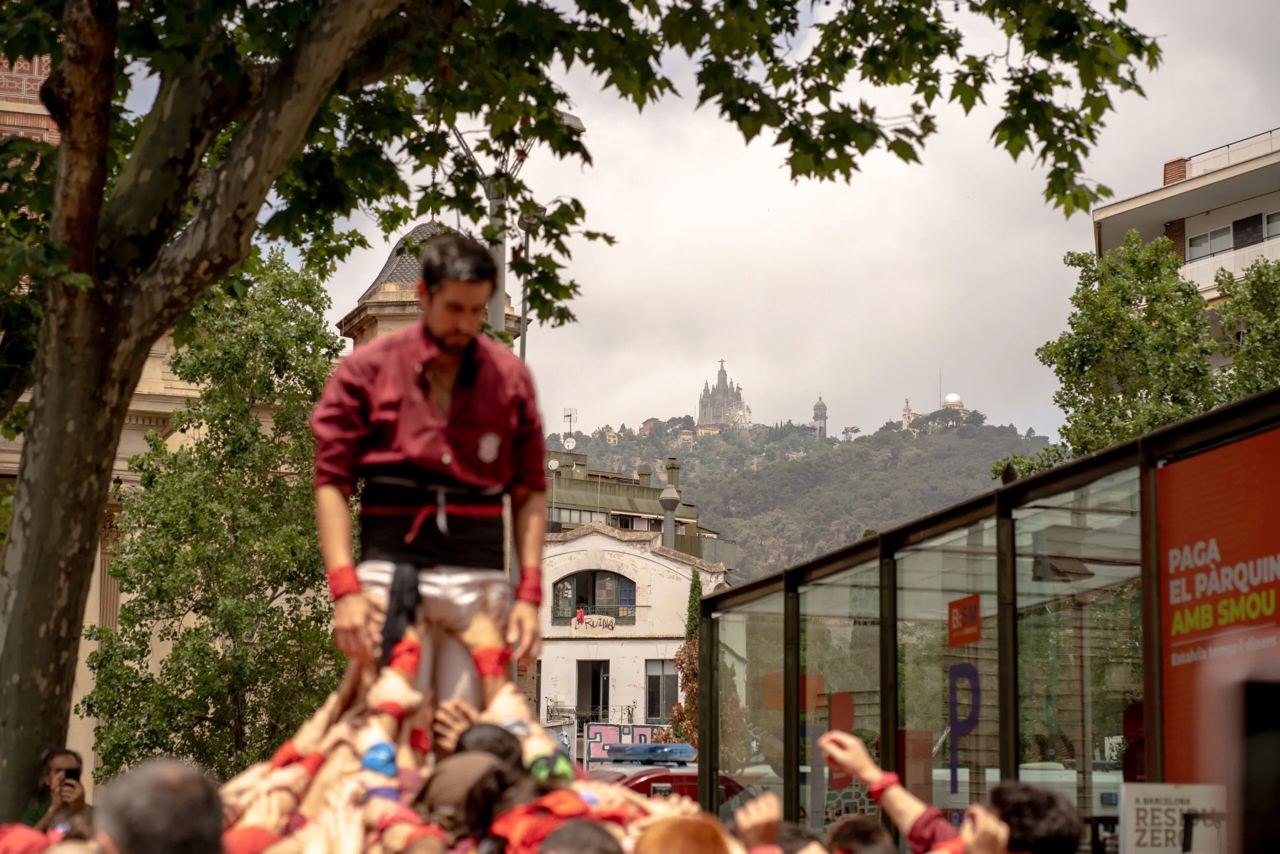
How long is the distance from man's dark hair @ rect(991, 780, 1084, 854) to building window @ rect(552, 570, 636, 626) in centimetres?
7518

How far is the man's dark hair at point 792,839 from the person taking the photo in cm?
517

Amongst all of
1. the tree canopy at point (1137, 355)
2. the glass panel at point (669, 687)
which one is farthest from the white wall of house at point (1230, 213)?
the glass panel at point (669, 687)

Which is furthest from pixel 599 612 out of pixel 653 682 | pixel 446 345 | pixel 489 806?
pixel 489 806

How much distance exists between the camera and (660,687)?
259 feet

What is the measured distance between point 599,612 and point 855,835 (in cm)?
7497

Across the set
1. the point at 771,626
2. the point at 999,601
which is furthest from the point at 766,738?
the point at 999,601

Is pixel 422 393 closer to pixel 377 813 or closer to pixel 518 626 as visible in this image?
pixel 518 626

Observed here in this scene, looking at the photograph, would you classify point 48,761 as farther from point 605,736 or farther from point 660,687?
point 660,687

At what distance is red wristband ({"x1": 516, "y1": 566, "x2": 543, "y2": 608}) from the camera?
A: 592 centimetres

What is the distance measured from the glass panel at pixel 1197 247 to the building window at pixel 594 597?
108ft

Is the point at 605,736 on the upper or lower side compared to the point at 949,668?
lower

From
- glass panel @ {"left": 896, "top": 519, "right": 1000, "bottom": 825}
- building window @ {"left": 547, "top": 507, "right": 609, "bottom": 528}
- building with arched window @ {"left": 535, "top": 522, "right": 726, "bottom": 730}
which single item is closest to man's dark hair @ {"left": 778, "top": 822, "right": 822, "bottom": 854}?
glass panel @ {"left": 896, "top": 519, "right": 1000, "bottom": 825}

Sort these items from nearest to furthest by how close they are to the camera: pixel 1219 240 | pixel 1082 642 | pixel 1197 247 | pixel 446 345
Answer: pixel 446 345 < pixel 1082 642 < pixel 1219 240 < pixel 1197 247

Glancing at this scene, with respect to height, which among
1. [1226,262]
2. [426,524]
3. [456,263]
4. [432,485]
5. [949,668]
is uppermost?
[1226,262]
